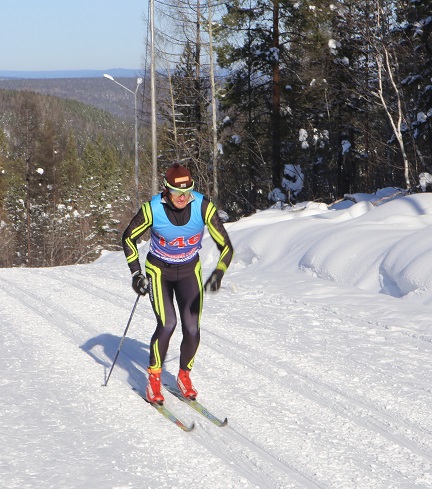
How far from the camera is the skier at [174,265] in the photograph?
578cm

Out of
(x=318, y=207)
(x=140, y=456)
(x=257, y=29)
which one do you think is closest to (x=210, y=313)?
(x=140, y=456)

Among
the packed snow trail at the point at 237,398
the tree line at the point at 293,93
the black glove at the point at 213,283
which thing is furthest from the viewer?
the tree line at the point at 293,93

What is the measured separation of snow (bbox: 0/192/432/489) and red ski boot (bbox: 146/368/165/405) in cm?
9

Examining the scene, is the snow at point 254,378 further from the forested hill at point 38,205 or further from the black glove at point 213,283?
the forested hill at point 38,205

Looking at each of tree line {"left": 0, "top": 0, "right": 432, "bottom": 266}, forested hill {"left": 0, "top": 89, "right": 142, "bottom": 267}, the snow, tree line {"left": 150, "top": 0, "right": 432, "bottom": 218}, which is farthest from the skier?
forested hill {"left": 0, "top": 89, "right": 142, "bottom": 267}

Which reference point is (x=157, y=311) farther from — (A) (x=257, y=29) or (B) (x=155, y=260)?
(A) (x=257, y=29)

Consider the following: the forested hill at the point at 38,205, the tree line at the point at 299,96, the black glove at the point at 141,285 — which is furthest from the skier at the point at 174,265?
the forested hill at the point at 38,205

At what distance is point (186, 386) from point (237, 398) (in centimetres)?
46

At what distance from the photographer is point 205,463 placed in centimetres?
450

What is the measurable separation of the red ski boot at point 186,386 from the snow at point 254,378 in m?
0.15

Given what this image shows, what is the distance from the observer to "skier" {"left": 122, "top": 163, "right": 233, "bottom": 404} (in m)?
5.78

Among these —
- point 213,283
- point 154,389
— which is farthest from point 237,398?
point 213,283

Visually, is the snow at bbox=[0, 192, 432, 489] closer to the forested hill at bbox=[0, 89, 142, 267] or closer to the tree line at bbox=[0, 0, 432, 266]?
the tree line at bbox=[0, 0, 432, 266]

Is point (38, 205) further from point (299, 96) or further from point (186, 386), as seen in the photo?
point (186, 386)
